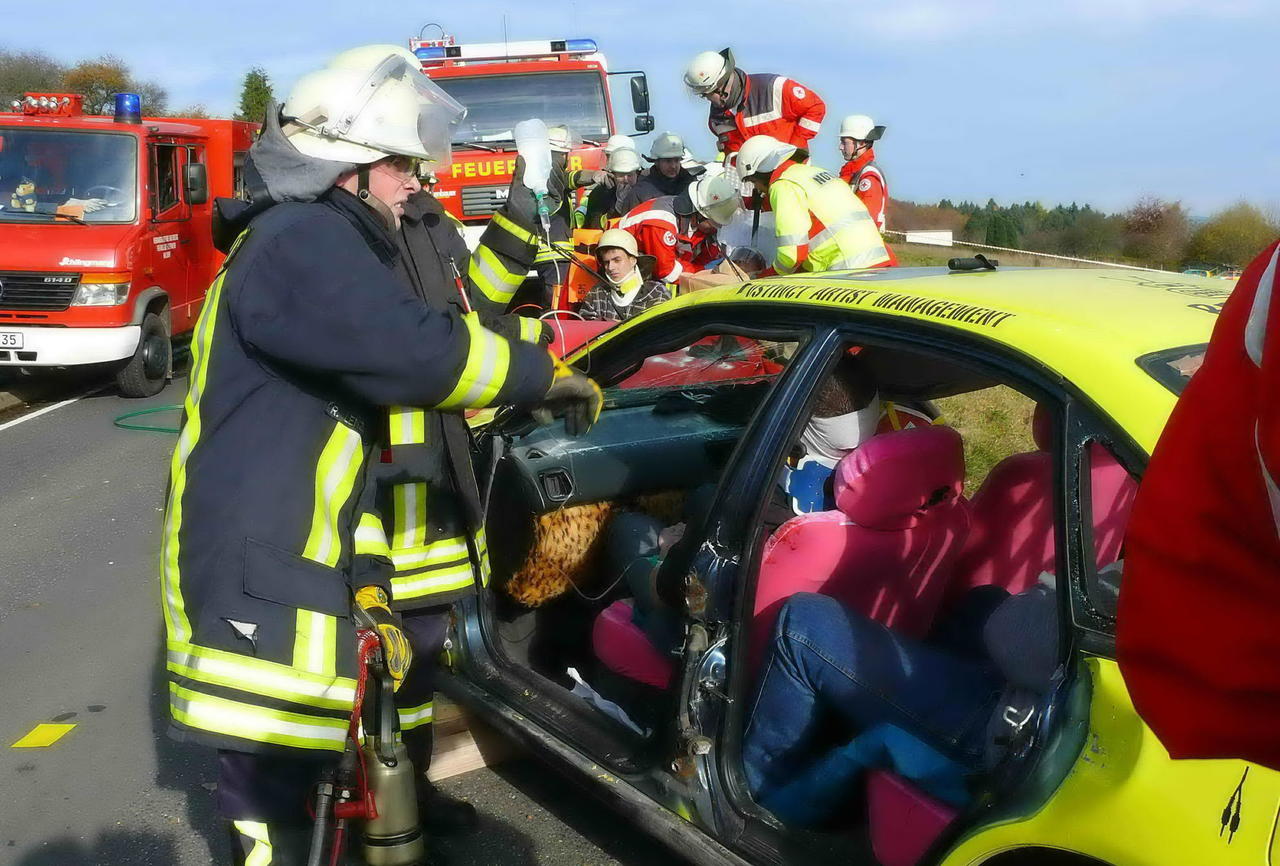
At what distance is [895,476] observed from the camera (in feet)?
8.73

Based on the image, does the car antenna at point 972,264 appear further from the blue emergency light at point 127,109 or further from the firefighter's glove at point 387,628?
the blue emergency light at point 127,109

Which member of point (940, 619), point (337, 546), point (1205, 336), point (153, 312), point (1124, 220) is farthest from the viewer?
point (1124, 220)

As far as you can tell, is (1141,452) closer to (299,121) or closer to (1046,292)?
(1046,292)

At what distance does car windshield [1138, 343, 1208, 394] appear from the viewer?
1.89 metres

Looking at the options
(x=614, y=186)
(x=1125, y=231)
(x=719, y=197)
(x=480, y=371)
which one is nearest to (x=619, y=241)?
(x=719, y=197)

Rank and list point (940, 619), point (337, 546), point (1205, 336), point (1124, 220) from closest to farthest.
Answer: point (1205, 336), point (337, 546), point (940, 619), point (1124, 220)

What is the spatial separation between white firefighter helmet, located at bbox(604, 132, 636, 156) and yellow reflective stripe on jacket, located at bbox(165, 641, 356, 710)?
9.10 m

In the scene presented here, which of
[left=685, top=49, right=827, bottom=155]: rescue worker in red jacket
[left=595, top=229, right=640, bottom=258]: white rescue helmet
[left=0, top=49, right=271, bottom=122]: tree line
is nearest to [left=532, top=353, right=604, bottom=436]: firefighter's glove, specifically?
[left=595, top=229, right=640, bottom=258]: white rescue helmet

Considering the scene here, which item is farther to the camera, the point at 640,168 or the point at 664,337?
the point at 640,168

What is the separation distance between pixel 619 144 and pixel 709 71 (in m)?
3.38

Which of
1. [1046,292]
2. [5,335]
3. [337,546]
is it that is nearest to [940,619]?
[1046,292]

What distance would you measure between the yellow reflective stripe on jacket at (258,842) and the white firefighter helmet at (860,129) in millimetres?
9366

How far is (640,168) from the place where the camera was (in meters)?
10.9

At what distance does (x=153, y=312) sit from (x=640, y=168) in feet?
14.4
